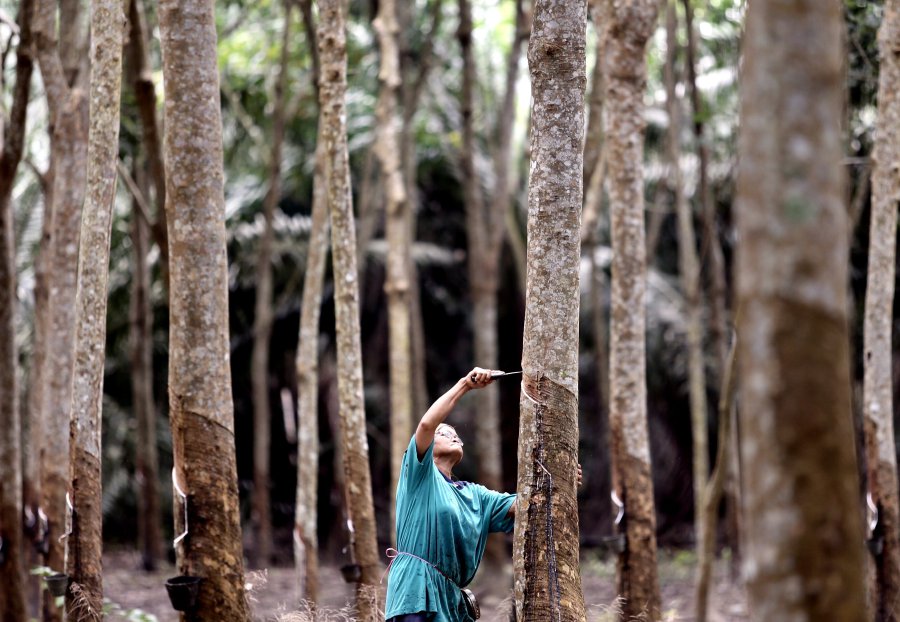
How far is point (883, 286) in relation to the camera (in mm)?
8062

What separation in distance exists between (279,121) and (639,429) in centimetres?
627

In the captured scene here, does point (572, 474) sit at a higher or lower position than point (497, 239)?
lower

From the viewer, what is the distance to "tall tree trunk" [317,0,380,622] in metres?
7.50

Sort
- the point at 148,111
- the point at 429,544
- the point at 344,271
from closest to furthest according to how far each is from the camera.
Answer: the point at 429,544 → the point at 344,271 → the point at 148,111

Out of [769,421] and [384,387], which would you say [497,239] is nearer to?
[384,387]

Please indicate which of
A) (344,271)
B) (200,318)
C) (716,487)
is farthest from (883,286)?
(200,318)

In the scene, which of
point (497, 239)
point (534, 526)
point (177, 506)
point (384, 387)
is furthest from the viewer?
point (384, 387)

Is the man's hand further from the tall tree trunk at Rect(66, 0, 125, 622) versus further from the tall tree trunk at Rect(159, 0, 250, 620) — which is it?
the tall tree trunk at Rect(66, 0, 125, 622)

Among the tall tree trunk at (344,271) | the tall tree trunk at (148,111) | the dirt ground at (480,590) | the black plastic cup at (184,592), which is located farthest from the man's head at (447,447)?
the dirt ground at (480,590)

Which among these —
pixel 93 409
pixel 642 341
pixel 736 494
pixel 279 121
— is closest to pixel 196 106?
pixel 93 409

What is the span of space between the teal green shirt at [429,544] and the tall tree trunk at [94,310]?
2210 millimetres

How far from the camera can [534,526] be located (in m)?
4.55

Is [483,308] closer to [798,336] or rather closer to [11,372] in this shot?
[11,372]

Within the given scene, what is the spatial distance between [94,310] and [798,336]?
480 centimetres
